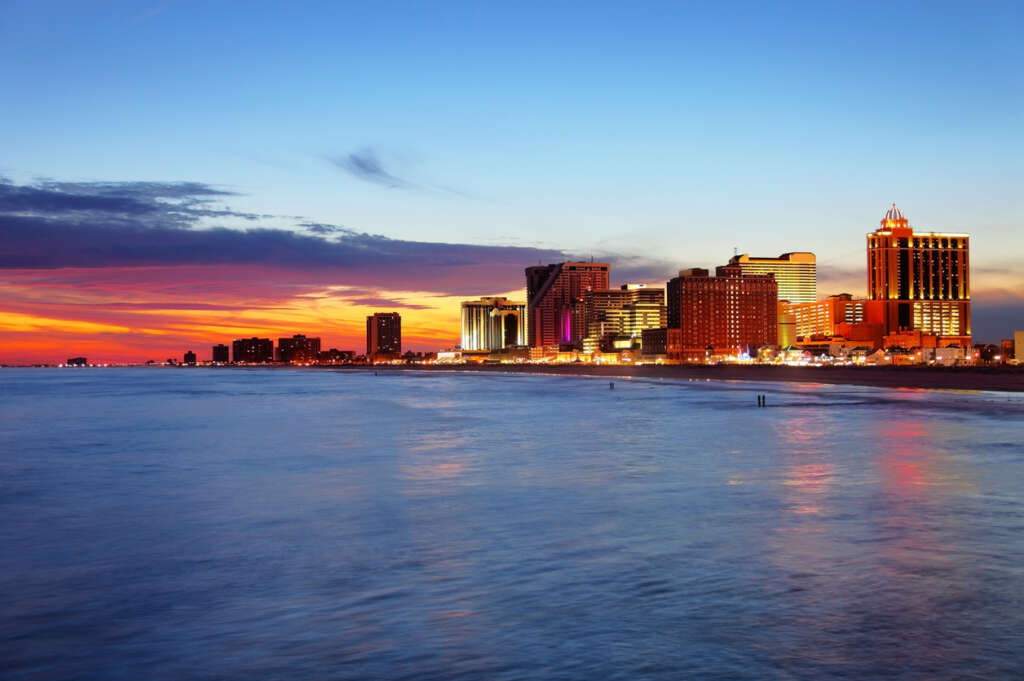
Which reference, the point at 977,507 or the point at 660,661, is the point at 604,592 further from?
the point at 977,507

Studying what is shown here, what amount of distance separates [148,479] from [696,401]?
6100 cm

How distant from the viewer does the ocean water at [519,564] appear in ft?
37.5

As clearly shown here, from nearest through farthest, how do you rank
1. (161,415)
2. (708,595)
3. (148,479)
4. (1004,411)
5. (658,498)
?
1. (708,595)
2. (658,498)
3. (148,479)
4. (1004,411)
5. (161,415)

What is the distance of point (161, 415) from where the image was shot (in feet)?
Answer: 235

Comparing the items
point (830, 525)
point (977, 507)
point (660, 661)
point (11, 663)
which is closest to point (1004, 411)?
point (977, 507)

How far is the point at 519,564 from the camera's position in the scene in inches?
667

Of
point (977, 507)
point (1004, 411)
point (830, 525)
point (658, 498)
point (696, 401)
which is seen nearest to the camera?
point (830, 525)

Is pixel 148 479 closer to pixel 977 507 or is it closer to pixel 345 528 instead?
pixel 345 528

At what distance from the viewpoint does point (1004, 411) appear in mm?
64938

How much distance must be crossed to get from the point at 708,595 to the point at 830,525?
766cm

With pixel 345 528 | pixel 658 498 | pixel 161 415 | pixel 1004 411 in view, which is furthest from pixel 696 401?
pixel 345 528

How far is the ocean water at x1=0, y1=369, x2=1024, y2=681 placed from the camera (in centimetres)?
1142

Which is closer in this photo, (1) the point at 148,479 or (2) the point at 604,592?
(2) the point at 604,592

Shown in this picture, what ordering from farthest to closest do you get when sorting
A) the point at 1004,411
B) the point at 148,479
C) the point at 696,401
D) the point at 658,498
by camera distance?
the point at 696,401
the point at 1004,411
the point at 148,479
the point at 658,498
